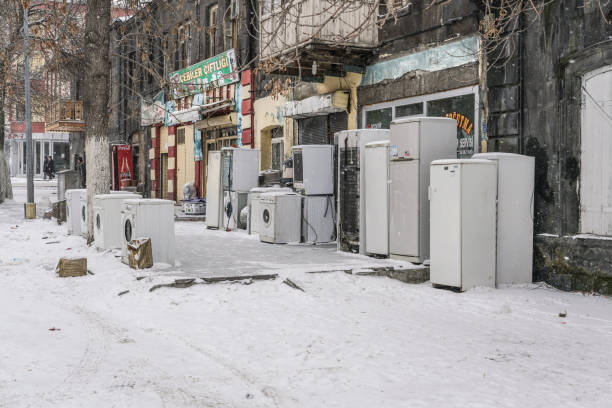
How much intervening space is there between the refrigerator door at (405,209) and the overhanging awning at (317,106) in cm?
500

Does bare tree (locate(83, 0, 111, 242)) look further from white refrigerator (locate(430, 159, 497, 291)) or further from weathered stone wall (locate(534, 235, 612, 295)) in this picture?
weathered stone wall (locate(534, 235, 612, 295))

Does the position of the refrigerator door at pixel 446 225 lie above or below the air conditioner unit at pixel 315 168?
below

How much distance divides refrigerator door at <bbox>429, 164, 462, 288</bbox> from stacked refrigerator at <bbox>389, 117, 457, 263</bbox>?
797 millimetres

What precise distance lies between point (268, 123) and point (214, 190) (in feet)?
13.5

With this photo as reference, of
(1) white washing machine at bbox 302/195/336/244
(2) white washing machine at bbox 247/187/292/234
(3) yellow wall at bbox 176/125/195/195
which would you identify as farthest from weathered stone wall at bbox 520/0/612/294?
(3) yellow wall at bbox 176/125/195/195

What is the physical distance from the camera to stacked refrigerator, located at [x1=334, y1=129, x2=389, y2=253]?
34.9ft

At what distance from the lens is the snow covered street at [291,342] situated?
176 inches

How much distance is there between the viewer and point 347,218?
1098cm

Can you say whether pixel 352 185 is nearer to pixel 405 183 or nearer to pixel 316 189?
pixel 405 183

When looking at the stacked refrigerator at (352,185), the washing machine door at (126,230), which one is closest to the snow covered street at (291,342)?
the washing machine door at (126,230)

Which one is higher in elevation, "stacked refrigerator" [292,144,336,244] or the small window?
the small window

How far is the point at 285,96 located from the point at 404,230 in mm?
8003

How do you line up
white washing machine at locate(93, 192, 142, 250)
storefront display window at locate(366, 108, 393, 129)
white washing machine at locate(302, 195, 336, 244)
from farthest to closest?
storefront display window at locate(366, 108, 393, 129)
white washing machine at locate(302, 195, 336, 244)
white washing machine at locate(93, 192, 142, 250)

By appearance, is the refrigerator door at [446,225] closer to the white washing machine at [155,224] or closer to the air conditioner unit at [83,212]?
the white washing machine at [155,224]
